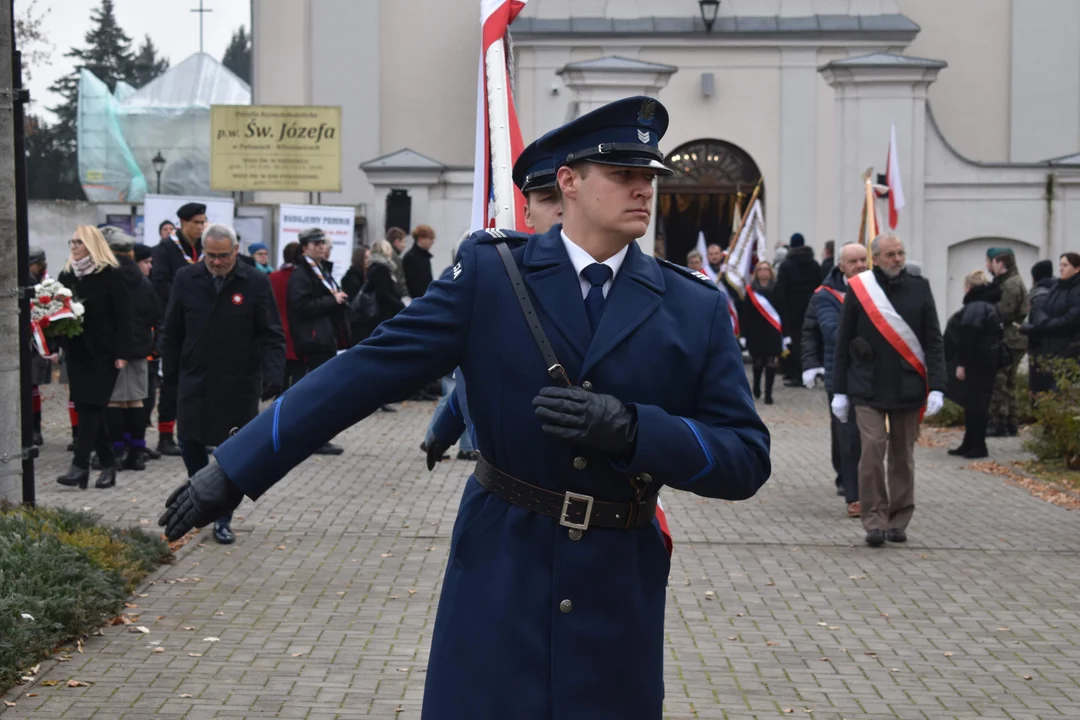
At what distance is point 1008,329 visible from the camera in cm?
1556

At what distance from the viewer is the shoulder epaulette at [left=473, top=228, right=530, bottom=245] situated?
371 centimetres

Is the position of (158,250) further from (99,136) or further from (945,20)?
(99,136)

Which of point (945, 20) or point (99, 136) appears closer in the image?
point (945, 20)

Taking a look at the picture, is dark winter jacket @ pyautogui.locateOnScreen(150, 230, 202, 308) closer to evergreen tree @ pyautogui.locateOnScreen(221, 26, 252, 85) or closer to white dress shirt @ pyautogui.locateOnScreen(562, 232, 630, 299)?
white dress shirt @ pyautogui.locateOnScreen(562, 232, 630, 299)

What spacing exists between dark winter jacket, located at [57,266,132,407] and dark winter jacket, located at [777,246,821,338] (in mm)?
10907

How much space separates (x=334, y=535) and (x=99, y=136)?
42.7 meters

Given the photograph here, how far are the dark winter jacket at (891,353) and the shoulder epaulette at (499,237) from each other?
6428 millimetres

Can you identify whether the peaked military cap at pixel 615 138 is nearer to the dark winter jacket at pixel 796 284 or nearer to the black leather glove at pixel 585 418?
the black leather glove at pixel 585 418

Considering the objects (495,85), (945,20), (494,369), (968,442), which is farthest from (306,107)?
(494,369)

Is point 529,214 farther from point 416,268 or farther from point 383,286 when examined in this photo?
point 416,268

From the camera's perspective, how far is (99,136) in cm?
4956

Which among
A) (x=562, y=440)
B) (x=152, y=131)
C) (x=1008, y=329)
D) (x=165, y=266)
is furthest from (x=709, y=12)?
(x=152, y=131)

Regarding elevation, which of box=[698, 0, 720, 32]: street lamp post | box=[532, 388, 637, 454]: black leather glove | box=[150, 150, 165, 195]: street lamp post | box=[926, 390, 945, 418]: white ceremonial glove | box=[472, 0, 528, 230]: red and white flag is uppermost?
box=[698, 0, 720, 32]: street lamp post

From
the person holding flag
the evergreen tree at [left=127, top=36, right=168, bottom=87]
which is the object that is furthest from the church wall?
the evergreen tree at [left=127, top=36, right=168, bottom=87]
